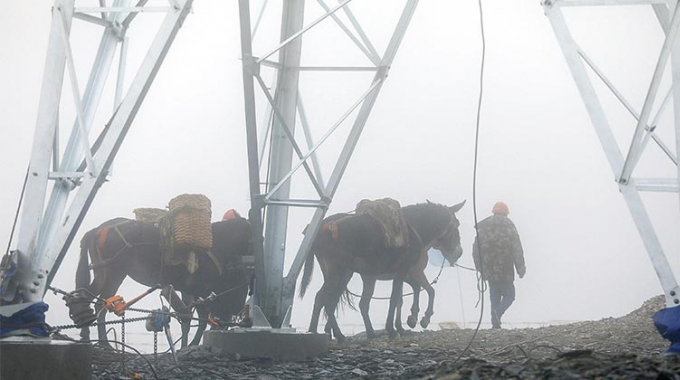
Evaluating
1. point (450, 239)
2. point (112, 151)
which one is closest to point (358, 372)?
point (112, 151)

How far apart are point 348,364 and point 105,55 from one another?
327 centimetres

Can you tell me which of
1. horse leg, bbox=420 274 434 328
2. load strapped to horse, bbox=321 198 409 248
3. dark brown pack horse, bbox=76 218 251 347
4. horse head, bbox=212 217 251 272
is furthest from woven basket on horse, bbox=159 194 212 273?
horse leg, bbox=420 274 434 328

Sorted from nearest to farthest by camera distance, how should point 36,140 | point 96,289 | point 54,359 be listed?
point 54,359 < point 36,140 < point 96,289

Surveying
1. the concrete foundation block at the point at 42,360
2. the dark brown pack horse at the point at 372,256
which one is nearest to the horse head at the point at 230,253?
the dark brown pack horse at the point at 372,256

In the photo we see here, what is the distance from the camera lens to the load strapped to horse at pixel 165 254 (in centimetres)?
969

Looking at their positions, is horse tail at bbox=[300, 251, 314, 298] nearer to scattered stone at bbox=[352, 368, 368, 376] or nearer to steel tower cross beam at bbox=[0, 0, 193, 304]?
scattered stone at bbox=[352, 368, 368, 376]

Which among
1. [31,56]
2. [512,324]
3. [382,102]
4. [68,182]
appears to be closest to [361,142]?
[382,102]

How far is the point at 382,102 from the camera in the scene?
49.7 ft

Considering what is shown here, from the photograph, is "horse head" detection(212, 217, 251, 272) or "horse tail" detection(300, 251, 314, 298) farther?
"horse tail" detection(300, 251, 314, 298)

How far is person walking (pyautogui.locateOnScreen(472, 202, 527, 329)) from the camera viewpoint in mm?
12836

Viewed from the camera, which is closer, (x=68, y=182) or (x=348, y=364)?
(x=68, y=182)

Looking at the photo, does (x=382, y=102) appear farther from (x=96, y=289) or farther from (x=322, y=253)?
(x=96, y=289)

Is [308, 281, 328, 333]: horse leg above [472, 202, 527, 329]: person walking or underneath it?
underneath

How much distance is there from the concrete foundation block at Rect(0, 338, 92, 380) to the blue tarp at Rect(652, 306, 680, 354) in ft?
11.1
